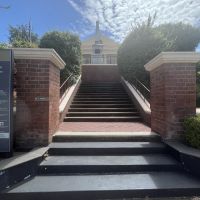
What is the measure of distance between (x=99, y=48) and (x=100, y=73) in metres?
8.27

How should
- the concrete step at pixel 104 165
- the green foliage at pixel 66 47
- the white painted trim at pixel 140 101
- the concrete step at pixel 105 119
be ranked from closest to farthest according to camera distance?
the concrete step at pixel 104 165 → the white painted trim at pixel 140 101 → the concrete step at pixel 105 119 → the green foliage at pixel 66 47

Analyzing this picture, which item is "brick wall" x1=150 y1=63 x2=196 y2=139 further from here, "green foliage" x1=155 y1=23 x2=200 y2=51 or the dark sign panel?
"green foliage" x1=155 y1=23 x2=200 y2=51

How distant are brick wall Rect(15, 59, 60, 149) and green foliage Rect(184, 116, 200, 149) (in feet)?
9.13

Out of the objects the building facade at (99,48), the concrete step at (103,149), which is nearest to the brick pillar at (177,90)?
the concrete step at (103,149)

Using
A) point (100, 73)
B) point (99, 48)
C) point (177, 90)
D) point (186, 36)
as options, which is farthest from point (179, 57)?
point (186, 36)

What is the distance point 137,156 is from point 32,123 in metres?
2.20

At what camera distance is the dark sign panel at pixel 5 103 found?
4.91 meters

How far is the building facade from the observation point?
984 inches

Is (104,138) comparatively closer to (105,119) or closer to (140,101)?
(105,119)

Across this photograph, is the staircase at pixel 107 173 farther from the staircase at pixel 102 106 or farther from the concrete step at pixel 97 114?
the concrete step at pixel 97 114

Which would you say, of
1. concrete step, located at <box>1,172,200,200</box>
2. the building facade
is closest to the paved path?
concrete step, located at <box>1,172,200,200</box>

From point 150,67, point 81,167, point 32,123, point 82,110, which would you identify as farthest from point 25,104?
point 82,110

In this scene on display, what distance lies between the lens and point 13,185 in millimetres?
4273

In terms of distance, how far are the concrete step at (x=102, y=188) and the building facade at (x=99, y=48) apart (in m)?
18.8
